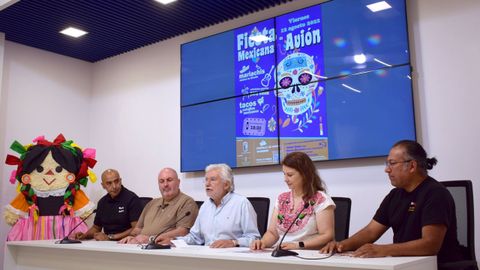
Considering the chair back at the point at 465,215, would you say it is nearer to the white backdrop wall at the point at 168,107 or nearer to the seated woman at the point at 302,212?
the seated woman at the point at 302,212

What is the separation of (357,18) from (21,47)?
374cm

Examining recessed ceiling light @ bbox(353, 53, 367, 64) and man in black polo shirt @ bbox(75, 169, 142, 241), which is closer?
recessed ceiling light @ bbox(353, 53, 367, 64)

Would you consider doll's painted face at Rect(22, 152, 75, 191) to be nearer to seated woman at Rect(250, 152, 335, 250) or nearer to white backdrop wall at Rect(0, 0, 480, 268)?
white backdrop wall at Rect(0, 0, 480, 268)

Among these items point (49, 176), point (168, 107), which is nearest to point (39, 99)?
point (49, 176)

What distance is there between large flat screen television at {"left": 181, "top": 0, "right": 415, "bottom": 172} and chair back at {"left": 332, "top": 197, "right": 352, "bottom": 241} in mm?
773

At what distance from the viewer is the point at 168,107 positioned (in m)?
4.98

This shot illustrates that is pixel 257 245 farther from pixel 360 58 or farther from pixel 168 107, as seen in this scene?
pixel 168 107

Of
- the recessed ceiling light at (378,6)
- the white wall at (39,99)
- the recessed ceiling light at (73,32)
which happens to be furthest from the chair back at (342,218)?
the white wall at (39,99)

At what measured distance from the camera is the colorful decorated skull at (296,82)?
151 inches

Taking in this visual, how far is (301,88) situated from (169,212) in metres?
1.48

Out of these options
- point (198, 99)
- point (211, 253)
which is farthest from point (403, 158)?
point (198, 99)

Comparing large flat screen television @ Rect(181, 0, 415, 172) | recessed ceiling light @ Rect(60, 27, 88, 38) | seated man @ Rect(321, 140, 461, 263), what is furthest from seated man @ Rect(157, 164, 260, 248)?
recessed ceiling light @ Rect(60, 27, 88, 38)

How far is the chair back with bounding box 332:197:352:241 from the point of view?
2766mm

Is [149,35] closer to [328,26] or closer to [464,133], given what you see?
[328,26]
